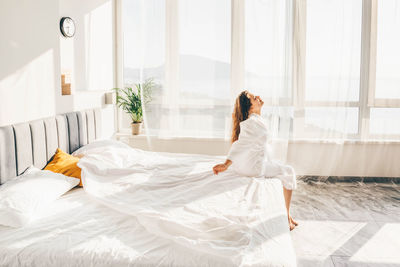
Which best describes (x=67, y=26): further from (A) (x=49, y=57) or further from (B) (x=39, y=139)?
(B) (x=39, y=139)

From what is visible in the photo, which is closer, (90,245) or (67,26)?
(90,245)

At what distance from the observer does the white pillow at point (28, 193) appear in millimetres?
1783

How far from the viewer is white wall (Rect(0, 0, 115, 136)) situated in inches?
92.7

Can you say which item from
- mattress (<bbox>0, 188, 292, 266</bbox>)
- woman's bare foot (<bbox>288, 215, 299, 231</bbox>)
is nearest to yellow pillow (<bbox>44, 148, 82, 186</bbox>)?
mattress (<bbox>0, 188, 292, 266</bbox>)

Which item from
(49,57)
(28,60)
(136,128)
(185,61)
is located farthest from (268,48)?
(28,60)

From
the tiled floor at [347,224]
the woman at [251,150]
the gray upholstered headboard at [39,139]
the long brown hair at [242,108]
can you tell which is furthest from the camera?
the long brown hair at [242,108]

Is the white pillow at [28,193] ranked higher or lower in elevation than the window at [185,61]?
lower

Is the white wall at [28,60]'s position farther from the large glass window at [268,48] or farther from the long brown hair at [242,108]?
the large glass window at [268,48]

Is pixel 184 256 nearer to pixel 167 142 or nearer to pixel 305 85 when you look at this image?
pixel 167 142

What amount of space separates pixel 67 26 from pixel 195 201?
2329 mm

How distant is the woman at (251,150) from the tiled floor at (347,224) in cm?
30

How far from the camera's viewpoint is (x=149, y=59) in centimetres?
449

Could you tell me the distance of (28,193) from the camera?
1968 mm

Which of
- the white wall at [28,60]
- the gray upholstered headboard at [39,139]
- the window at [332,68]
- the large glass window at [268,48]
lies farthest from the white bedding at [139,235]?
the window at [332,68]
